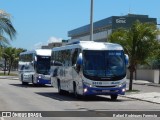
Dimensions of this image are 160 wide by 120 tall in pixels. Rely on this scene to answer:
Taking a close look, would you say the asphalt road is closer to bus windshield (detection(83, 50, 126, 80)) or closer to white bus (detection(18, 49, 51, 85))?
bus windshield (detection(83, 50, 126, 80))

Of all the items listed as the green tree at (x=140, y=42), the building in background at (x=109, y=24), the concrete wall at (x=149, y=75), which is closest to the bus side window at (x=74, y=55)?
the green tree at (x=140, y=42)

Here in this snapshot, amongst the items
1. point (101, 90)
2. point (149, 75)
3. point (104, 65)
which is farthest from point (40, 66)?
point (149, 75)

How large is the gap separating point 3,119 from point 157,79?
145ft

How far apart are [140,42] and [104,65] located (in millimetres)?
9520

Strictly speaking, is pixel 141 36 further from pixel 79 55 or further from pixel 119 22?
pixel 119 22

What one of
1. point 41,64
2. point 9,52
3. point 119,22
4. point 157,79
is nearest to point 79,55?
point 41,64

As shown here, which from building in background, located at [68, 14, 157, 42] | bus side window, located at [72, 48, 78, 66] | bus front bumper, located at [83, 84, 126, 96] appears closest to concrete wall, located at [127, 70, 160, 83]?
building in background, located at [68, 14, 157, 42]

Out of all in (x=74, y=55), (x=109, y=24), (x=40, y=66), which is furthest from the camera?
(x=109, y=24)

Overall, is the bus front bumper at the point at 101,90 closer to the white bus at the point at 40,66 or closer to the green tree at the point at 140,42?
the green tree at the point at 140,42

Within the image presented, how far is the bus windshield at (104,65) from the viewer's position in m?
25.0

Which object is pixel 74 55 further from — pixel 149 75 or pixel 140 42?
pixel 149 75

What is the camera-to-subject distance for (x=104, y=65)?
25.3 meters

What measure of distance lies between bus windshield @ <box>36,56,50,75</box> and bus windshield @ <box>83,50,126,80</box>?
50.1 ft

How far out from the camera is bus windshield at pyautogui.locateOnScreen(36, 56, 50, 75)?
40.2 m
